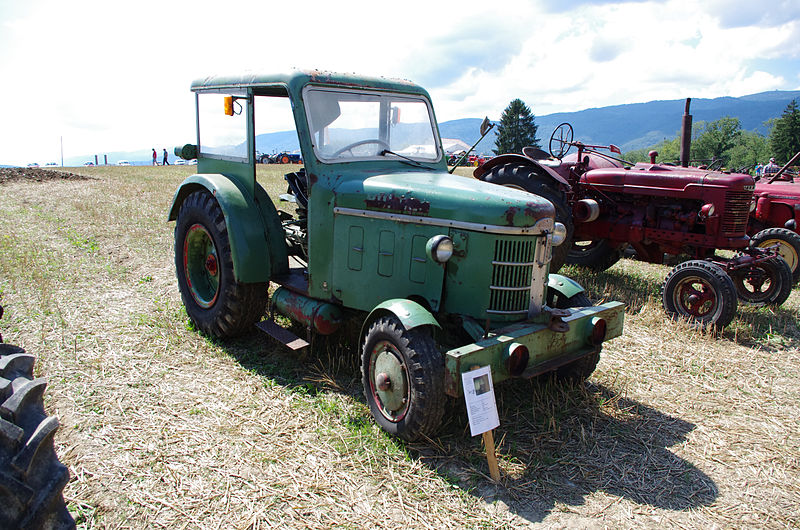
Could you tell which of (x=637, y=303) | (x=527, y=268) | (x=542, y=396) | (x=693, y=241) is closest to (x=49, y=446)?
(x=527, y=268)

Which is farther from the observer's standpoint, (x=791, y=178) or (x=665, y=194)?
(x=791, y=178)

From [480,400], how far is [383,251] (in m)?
1.30

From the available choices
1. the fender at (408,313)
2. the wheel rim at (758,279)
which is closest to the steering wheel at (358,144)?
the fender at (408,313)

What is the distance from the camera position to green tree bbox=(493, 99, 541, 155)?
51.7 meters

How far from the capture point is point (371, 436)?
3498mm

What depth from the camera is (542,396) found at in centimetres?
398

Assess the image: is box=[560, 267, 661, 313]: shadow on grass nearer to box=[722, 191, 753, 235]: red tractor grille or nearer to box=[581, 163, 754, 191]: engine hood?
box=[722, 191, 753, 235]: red tractor grille

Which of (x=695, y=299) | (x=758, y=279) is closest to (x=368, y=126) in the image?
(x=695, y=299)

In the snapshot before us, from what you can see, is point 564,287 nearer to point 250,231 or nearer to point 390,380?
point 390,380

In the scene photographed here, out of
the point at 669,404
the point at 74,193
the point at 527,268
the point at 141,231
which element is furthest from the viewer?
the point at 74,193

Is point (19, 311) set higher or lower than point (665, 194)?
lower

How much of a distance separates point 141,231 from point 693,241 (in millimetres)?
8633

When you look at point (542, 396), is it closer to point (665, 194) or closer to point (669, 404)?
point (669, 404)

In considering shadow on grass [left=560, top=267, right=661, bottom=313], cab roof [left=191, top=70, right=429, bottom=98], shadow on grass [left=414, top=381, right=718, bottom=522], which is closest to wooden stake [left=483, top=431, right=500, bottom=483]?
shadow on grass [left=414, top=381, right=718, bottom=522]
